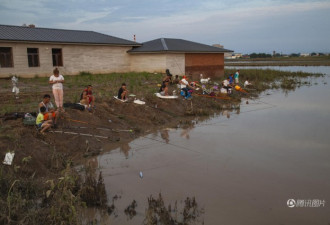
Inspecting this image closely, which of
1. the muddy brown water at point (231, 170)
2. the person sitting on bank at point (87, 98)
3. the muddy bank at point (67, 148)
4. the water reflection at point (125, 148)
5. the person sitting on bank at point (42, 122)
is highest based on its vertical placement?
Answer: the person sitting on bank at point (87, 98)

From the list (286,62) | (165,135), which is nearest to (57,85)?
(165,135)

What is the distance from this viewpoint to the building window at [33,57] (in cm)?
1920

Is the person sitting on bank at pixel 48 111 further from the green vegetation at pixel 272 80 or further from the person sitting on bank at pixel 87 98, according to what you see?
the green vegetation at pixel 272 80

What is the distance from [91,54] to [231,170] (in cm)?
1753

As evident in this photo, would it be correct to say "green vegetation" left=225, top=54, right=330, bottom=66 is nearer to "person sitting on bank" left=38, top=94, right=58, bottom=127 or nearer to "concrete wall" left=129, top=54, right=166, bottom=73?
"concrete wall" left=129, top=54, right=166, bottom=73

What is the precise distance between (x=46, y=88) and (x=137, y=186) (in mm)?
10346

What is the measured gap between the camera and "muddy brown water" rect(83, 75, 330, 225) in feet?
16.6

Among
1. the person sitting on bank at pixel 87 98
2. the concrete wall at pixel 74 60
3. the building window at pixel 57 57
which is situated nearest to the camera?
the person sitting on bank at pixel 87 98

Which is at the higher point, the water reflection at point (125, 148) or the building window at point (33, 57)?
the building window at point (33, 57)

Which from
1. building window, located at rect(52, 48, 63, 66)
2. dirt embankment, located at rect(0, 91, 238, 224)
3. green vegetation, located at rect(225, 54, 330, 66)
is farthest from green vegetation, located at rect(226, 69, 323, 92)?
green vegetation, located at rect(225, 54, 330, 66)

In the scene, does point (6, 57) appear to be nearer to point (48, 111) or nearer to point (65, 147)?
point (48, 111)

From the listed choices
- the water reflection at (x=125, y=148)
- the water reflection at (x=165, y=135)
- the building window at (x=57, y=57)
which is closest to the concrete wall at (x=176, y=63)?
the building window at (x=57, y=57)

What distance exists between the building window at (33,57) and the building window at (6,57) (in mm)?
1107

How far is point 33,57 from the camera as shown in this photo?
19.3 meters
